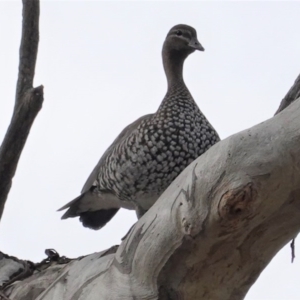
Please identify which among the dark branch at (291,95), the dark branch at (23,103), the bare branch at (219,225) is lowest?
the bare branch at (219,225)

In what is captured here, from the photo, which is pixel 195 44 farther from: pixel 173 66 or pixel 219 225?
pixel 219 225

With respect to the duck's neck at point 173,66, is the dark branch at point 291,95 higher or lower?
lower

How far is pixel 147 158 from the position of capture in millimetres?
4516

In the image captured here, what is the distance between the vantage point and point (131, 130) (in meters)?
4.82

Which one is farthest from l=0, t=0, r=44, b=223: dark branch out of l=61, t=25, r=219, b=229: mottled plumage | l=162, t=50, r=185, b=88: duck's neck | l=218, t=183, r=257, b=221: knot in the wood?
l=162, t=50, r=185, b=88: duck's neck

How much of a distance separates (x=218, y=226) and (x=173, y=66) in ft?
8.94

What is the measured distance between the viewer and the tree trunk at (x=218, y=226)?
2.64 metres

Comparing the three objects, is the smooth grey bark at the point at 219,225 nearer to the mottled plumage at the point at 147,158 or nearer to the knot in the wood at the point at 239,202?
the knot in the wood at the point at 239,202

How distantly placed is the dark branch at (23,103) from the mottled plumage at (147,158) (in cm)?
85

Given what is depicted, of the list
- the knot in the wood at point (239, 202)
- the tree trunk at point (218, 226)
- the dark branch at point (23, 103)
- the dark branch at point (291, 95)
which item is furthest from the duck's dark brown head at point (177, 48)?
the knot in the wood at point (239, 202)

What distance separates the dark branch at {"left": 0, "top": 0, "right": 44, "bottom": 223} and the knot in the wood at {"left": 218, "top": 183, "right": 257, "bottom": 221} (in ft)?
4.56

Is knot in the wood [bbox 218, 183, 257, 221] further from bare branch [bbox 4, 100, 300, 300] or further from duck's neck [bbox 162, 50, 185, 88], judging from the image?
duck's neck [bbox 162, 50, 185, 88]

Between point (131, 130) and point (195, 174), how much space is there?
2.03 metres

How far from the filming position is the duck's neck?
207 inches
